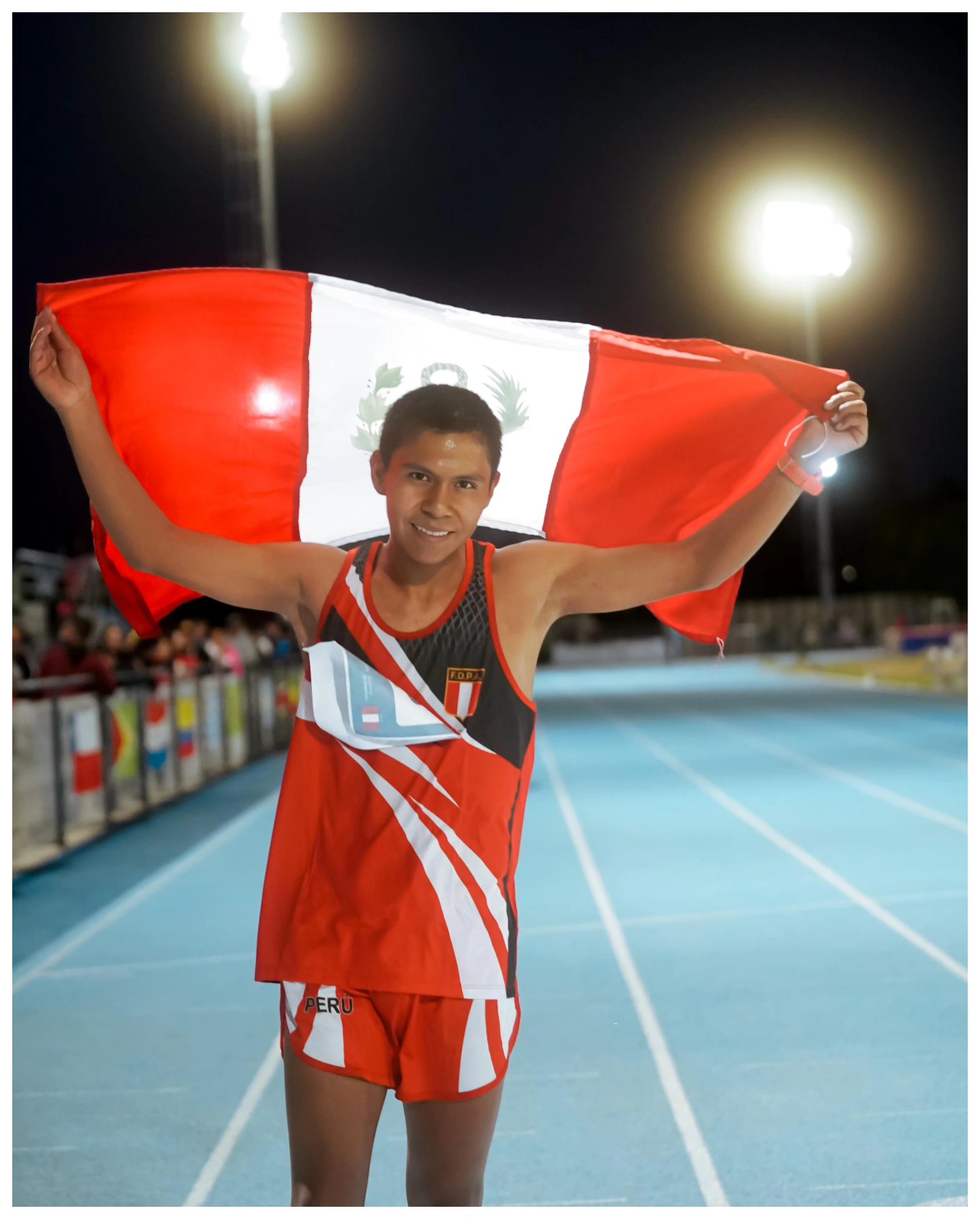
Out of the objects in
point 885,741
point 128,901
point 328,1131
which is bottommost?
point 885,741

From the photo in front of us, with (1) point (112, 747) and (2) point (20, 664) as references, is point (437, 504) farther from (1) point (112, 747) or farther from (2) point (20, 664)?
(1) point (112, 747)

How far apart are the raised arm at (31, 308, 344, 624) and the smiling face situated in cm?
21

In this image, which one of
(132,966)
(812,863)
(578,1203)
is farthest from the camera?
(812,863)

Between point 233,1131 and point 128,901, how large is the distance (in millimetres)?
4551

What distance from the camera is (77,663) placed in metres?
11.4

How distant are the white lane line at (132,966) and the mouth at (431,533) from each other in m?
5.20

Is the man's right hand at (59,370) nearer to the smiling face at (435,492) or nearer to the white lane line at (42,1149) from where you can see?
the smiling face at (435,492)

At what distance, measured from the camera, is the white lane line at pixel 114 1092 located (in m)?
5.23

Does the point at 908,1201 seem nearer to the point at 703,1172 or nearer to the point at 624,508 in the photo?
the point at 703,1172

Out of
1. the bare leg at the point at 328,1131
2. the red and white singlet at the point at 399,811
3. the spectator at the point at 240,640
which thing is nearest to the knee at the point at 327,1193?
the bare leg at the point at 328,1131

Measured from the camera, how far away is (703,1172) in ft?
13.9

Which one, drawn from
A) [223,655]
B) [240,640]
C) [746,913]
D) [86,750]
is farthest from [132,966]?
[240,640]

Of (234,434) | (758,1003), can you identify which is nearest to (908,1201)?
(758,1003)

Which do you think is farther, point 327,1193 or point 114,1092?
point 114,1092
